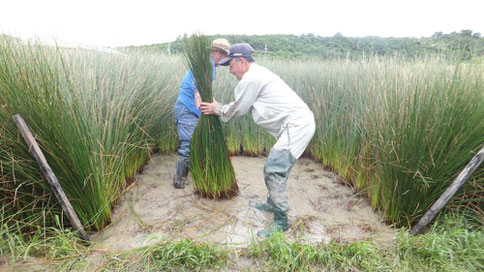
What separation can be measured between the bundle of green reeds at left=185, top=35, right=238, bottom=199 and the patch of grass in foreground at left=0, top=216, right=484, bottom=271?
963 millimetres

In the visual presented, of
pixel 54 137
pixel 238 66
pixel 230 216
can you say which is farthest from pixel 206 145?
pixel 54 137

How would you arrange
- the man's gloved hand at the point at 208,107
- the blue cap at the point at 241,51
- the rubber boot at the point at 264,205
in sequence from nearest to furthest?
1. the blue cap at the point at 241,51
2. the man's gloved hand at the point at 208,107
3. the rubber boot at the point at 264,205

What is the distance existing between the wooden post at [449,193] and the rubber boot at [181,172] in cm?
242

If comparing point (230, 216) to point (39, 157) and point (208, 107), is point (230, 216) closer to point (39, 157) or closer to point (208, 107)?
point (208, 107)

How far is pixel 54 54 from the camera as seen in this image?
2785 mm

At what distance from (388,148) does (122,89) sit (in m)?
2.77

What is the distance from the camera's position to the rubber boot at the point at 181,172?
343cm

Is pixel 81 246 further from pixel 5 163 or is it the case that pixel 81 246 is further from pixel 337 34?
pixel 337 34

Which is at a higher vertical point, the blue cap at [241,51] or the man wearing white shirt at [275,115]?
the blue cap at [241,51]

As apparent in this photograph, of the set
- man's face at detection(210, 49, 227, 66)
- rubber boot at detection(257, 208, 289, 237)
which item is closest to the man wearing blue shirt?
man's face at detection(210, 49, 227, 66)

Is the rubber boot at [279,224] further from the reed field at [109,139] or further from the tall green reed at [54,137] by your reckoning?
the tall green reed at [54,137]

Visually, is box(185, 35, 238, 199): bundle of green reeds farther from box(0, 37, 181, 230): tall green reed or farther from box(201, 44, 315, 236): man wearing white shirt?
box(0, 37, 181, 230): tall green reed

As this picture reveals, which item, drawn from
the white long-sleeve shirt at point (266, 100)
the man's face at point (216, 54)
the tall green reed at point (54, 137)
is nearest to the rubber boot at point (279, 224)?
the white long-sleeve shirt at point (266, 100)

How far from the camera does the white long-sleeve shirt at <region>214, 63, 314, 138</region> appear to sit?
259 cm
